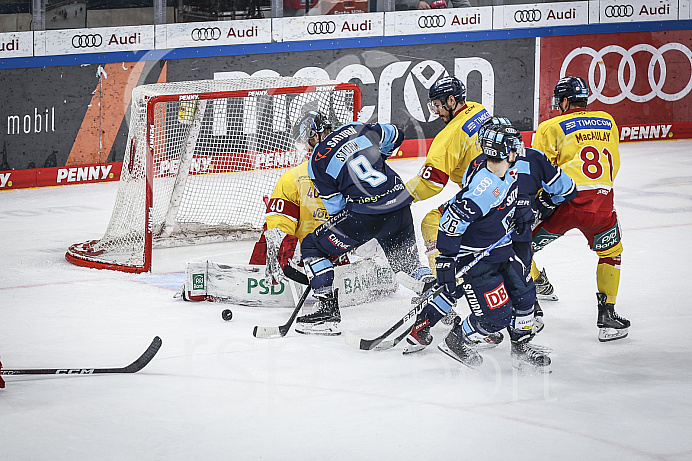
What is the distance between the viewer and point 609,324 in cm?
491

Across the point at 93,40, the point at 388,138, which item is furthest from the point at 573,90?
the point at 93,40

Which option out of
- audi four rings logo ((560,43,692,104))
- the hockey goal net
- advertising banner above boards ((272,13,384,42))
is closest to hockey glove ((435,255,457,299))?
the hockey goal net

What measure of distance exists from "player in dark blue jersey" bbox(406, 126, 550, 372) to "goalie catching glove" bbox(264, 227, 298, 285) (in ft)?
3.62

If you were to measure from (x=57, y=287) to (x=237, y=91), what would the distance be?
1.85 metres

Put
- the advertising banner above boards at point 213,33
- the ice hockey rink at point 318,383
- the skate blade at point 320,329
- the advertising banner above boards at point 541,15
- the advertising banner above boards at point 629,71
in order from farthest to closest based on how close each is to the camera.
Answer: the advertising banner above boards at point 629,71 < the advertising banner above boards at point 541,15 < the advertising banner above boards at point 213,33 < the skate blade at point 320,329 < the ice hockey rink at point 318,383

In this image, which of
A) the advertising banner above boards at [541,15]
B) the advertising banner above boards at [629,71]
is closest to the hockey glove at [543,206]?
the advertising banner above boards at [541,15]

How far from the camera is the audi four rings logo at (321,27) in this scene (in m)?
9.96

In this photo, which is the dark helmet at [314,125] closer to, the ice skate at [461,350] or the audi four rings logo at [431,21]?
the ice skate at [461,350]

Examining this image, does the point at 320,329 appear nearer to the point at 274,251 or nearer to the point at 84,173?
the point at 274,251

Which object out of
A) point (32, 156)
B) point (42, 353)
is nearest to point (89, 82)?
point (32, 156)

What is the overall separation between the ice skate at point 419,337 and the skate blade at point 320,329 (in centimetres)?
50

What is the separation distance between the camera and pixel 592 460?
11.3ft

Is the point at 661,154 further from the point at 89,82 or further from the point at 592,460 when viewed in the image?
the point at 592,460

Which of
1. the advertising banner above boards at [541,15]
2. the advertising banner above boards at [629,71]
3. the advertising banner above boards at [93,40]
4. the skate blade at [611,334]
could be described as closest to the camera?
the skate blade at [611,334]
